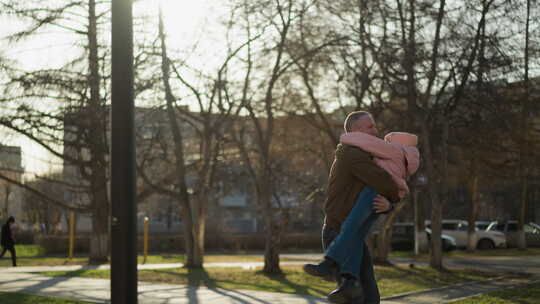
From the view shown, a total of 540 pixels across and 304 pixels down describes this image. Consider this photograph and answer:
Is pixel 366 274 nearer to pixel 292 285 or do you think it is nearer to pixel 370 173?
pixel 370 173

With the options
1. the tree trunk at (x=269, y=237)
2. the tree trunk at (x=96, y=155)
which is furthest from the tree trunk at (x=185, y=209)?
the tree trunk at (x=269, y=237)

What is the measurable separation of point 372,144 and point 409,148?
37 cm

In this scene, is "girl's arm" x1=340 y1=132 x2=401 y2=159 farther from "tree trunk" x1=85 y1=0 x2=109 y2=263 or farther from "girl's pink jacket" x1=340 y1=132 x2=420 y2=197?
→ "tree trunk" x1=85 y1=0 x2=109 y2=263

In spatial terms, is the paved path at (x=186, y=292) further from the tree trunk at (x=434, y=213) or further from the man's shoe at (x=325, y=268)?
the man's shoe at (x=325, y=268)

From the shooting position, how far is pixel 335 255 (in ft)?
17.8

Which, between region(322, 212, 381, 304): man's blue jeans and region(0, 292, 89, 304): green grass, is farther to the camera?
region(0, 292, 89, 304): green grass

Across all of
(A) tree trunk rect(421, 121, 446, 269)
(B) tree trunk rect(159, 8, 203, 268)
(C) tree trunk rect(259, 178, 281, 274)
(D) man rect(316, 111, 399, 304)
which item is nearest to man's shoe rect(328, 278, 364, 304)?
(D) man rect(316, 111, 399, 304)

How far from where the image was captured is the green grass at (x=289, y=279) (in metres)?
16.4

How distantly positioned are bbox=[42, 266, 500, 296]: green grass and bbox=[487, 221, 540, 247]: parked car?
883 inches

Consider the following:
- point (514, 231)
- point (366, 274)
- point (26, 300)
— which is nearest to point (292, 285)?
point (26, 300)

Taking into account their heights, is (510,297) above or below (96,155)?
below

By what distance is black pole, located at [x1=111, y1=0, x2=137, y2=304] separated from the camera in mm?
6395

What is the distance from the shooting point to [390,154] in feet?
18.2

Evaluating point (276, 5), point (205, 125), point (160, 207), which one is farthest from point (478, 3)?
point (160, 207)
